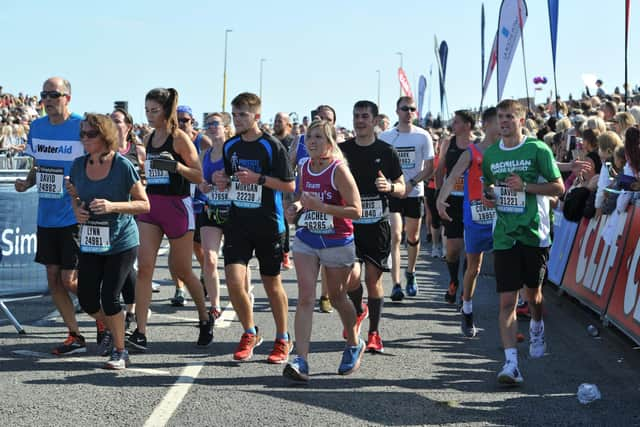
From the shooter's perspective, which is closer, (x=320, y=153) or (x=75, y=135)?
(x=320, y=153)

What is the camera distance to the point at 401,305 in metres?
10.7

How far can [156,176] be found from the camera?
803 cm

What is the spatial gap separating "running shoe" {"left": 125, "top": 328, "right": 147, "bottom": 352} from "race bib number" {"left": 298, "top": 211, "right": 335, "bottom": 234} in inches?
73.8

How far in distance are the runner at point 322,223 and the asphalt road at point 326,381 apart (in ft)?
1.72

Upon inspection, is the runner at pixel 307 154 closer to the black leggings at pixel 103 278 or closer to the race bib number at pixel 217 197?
the race bib number at pixel 217 197

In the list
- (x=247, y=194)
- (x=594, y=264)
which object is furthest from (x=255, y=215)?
(x=594, y=264)

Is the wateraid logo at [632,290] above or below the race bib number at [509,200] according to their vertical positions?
below

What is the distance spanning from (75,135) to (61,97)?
318 millimetres

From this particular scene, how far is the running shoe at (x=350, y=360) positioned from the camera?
702 cm

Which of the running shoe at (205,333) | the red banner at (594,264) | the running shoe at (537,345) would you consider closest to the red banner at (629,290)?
the red banner at (594,264)

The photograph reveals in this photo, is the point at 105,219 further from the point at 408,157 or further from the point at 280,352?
the point at 408,157

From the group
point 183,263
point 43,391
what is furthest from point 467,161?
point 43,391

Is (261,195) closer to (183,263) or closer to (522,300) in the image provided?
(183,263)

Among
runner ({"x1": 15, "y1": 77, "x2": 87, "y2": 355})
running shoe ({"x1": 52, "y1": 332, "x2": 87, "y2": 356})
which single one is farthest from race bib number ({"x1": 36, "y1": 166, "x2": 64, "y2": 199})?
running shoe ({"x1": 52, "y1": 332, "x2": 87, "y2": 356})
